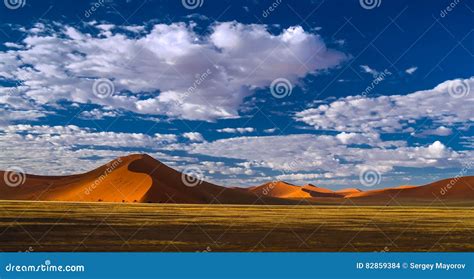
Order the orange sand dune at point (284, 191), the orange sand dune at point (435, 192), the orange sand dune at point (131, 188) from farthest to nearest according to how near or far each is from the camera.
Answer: the orange sand dune at point (284, 191) → the orange sand dune at point (435, 192) → the orange sand dune at point (131, 188)

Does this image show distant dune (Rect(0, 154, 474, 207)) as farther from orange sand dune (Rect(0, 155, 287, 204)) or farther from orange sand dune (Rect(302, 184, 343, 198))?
orange sand dune (Rect(302, 184, 343, 198))

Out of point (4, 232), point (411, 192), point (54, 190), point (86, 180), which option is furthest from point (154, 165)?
point (4, 232)

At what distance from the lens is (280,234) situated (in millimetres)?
20703

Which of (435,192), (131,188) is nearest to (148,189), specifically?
(131,188)

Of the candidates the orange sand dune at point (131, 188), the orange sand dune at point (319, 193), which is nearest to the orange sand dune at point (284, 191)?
the orange sand dune at point (319, 193)

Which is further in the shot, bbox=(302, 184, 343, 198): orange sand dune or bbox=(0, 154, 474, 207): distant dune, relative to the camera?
bbox=(302, 184, 343, 198): orange sand dune

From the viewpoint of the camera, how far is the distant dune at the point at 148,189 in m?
96.3

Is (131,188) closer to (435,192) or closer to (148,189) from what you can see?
(148,189)

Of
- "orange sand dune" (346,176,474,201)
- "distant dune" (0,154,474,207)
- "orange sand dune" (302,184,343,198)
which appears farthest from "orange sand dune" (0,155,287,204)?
"orange sand dune" (302,184,343,198)

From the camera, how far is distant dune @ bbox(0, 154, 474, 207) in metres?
96.3

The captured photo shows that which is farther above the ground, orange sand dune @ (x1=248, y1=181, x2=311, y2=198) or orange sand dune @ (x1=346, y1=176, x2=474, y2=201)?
orange sand dune @ (x1=248, y1=181, x2=311, y2=198)

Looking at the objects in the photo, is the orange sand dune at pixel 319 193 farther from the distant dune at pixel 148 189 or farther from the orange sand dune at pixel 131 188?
the orange sand dune at pixel 131 188

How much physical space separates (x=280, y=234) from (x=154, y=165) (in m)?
106

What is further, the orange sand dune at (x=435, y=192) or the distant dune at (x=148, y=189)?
the orange sand dune at (x=435, y=192)
